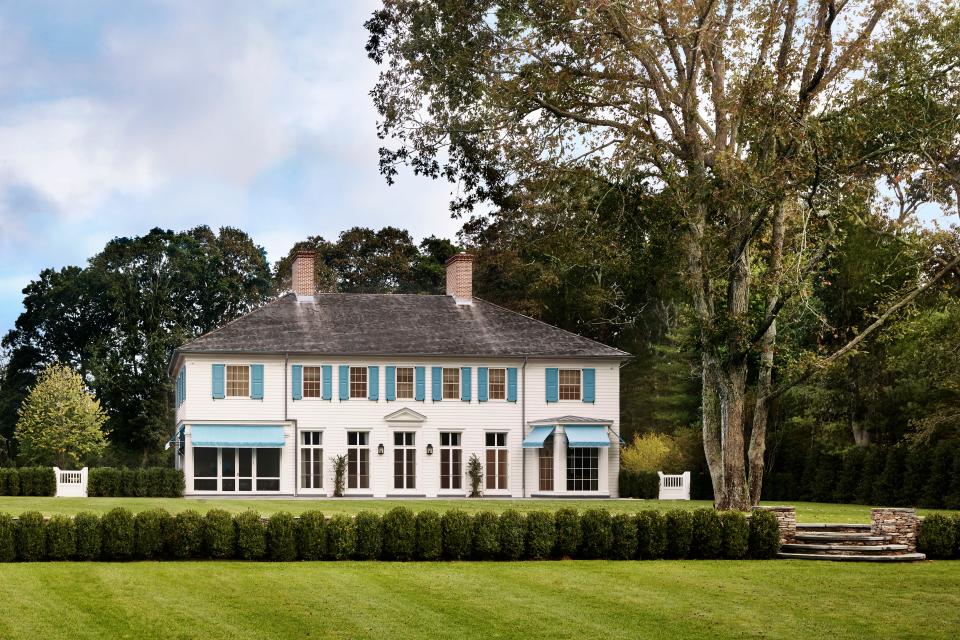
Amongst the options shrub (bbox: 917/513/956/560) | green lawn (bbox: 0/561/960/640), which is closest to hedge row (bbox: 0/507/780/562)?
green lawn (bbox: 0/561/960/640)

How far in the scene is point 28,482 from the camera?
36625 mm

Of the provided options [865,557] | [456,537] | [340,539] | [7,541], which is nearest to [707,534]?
[865,557]

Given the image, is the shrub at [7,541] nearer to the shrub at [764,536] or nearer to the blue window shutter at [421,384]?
the shrub at [764,536]

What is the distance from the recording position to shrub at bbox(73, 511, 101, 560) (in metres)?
19.0

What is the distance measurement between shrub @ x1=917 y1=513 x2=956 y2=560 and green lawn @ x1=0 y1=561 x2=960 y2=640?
1529mm

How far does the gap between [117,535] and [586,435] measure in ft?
76.5

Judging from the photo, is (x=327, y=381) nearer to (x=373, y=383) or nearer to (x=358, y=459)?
(x=373, y=383)

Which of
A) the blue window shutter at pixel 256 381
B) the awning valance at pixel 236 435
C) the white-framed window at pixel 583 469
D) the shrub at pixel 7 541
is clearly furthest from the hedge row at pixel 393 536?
the white-framed window at pixel 583 469

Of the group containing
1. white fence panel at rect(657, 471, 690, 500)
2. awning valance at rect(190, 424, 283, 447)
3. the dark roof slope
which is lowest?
white fence panel at rect(657, 471, 690, 500)

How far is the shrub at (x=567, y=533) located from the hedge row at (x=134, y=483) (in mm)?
20041

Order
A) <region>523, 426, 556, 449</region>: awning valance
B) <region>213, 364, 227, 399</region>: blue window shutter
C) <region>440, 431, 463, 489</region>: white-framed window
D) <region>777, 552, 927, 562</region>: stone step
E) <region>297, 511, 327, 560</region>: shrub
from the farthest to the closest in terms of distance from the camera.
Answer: <region>440, 431, 463, 489</region>: white-framed window → <region>523, 426, 556, 449</region>: awning valance → <region>213, 364, 227, 399</region>: blue window shutter → <region>777, 552, 927, 562</region>: stone step → <region>297, 511, 327, 560</region>: shrub

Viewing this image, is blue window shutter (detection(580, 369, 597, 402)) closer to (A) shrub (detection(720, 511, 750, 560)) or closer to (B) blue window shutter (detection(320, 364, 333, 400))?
(B) blue window shutter (detection(320, 364, 333, 400))

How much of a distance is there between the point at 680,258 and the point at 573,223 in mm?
2332

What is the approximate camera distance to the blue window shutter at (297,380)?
39562 millimetres
